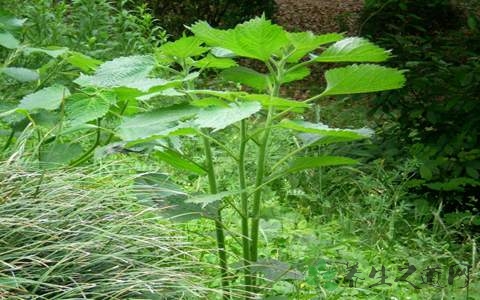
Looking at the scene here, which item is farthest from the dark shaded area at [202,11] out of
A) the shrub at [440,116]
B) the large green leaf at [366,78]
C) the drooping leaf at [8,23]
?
the large green leaf at [366,78]

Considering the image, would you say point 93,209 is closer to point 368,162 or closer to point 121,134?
point 121,134

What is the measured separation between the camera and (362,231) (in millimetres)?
4594

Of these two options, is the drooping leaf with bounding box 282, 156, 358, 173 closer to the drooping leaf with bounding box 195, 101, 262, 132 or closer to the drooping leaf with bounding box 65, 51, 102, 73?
the drooping leaf with bounding box 195, 101, 262, 132

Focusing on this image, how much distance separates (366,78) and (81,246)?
37.8 inches

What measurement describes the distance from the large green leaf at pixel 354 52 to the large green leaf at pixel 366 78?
4cm

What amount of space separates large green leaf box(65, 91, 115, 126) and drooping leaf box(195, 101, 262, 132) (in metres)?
0.44

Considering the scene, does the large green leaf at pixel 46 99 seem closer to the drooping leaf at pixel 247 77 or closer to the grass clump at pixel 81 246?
the grass clump at pixel 81 246

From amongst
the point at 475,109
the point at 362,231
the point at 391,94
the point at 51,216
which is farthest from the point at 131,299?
the point at 391,94

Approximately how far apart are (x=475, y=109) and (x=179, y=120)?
3.94 m

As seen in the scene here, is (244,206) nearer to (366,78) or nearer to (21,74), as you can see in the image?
(366,78)

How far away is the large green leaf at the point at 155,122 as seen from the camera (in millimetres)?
2500

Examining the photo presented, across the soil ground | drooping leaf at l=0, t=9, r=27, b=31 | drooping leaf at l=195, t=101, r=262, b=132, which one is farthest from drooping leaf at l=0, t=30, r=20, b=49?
the soil ground

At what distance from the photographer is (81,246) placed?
7.88 ft

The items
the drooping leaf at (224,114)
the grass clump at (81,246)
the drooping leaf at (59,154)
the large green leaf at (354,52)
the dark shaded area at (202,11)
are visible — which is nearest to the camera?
the drooping leaf at (224,114)
